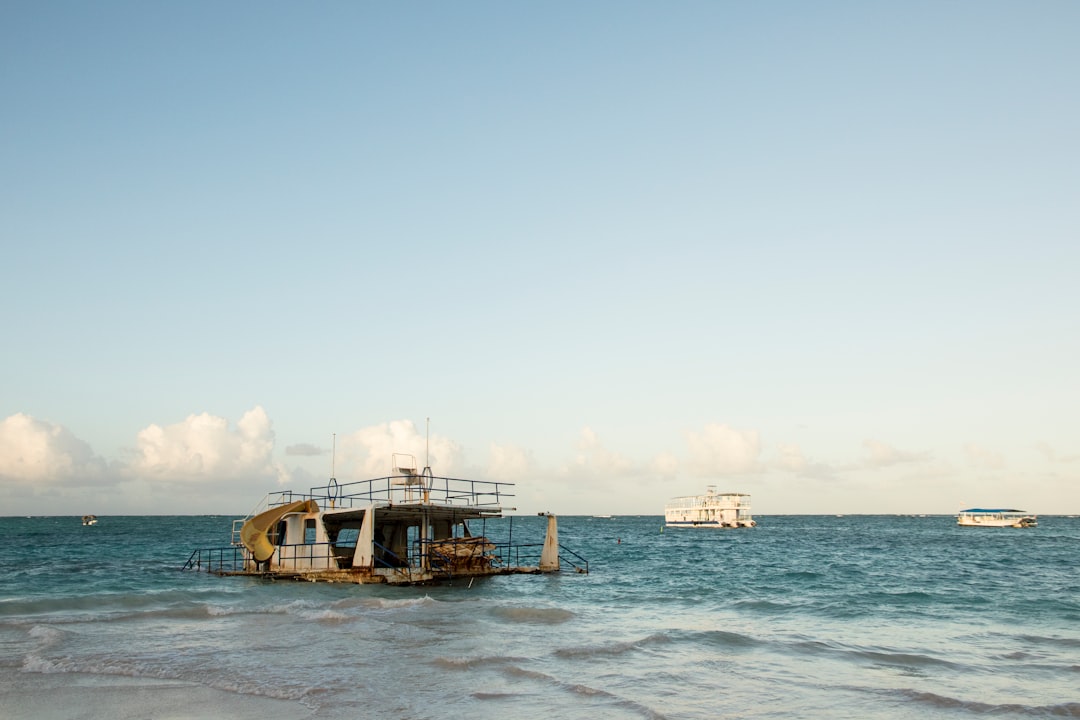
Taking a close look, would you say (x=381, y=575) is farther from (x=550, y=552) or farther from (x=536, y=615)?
(x=550, y=552)

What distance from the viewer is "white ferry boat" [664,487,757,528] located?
460 feet

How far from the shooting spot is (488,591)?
38.2m

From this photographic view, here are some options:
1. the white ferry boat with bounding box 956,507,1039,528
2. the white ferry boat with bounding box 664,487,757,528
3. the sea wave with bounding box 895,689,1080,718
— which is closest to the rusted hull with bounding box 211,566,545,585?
the sea wave with bounding box 895,689,1080,718

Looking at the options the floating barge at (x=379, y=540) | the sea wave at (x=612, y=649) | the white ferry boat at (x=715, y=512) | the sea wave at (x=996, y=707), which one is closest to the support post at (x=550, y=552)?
the floating barge at (x=379, y=540)

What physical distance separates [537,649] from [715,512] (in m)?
123

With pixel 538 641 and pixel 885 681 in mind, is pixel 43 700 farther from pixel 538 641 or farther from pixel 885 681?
pixel 885 681

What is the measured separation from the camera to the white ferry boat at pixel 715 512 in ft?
460

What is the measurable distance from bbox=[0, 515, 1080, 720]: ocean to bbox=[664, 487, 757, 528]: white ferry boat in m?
93.3

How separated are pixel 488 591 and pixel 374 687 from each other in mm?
19971

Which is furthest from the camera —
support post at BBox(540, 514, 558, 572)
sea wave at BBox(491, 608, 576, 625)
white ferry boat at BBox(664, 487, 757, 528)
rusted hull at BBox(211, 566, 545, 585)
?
white ferry boat at BBox(664, 487, 757, 528)

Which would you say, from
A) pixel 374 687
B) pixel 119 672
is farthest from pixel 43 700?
pixel 374 687

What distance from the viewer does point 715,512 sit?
463 feet

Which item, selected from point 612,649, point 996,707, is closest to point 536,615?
point 612,649

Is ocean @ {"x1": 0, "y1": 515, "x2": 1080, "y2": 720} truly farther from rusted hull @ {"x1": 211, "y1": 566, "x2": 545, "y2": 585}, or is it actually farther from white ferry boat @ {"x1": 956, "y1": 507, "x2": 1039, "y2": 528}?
white ferry boat @ {"x1": 956, "y1": 507, "x2": 1039, "y2": 528}
